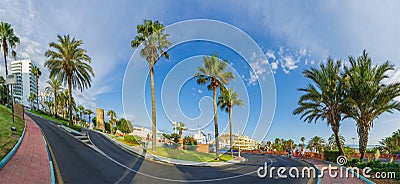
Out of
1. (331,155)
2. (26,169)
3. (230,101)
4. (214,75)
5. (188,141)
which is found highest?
(214,75)

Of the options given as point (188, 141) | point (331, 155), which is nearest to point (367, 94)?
point (331, 155)

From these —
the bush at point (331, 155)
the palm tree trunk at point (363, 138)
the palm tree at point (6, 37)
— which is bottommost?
the bush at point (331, 155)

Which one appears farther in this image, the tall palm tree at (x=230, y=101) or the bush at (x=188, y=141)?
the bush at (x=188, y=141)

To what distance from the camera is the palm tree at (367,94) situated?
19484 millimetres

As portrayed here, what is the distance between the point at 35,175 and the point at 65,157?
5.19 metres

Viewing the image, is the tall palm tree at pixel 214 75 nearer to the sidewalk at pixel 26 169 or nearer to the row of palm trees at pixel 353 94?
the row of palm trees at pixel 353 94

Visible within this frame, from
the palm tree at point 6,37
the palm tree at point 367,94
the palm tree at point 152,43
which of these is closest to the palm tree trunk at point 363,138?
the palm tree at point 367,94

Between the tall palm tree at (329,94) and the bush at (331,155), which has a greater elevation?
the tall palm tree at (329,94)

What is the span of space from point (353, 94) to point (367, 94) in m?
1.23

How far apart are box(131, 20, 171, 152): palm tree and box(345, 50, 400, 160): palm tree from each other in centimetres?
1847

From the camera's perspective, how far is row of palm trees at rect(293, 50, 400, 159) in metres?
19.7

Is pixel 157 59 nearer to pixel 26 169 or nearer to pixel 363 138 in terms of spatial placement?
pixel 26 169

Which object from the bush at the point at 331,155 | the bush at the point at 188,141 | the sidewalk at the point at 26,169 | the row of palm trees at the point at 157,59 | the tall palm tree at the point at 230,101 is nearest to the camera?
the sidewalk at the point at 26,169

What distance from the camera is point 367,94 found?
19.7 meters
